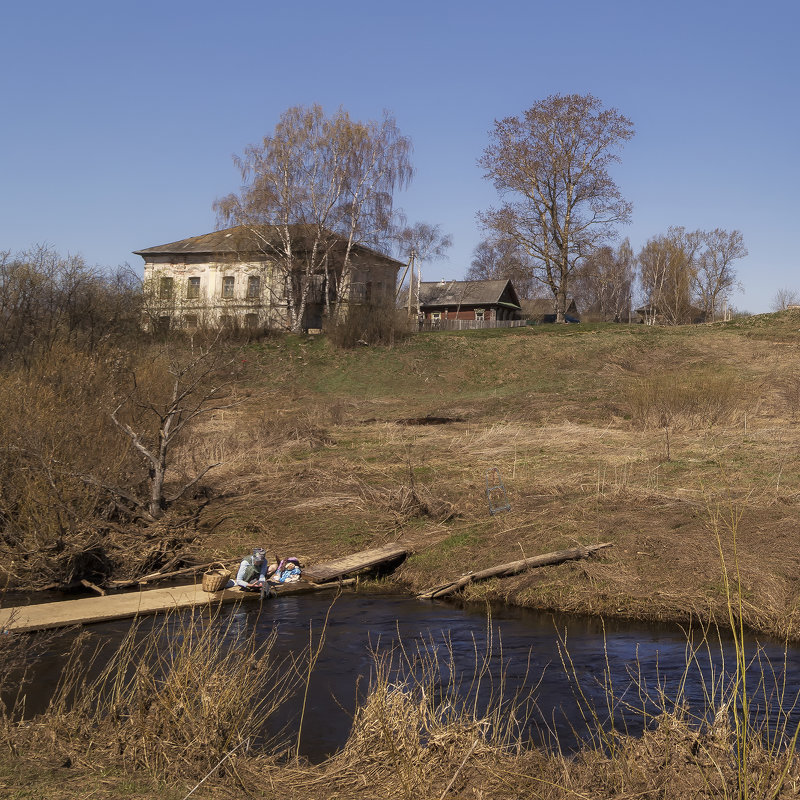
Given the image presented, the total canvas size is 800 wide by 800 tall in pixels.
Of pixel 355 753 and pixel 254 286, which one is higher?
pixel 254 286

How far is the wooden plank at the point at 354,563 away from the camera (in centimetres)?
1260

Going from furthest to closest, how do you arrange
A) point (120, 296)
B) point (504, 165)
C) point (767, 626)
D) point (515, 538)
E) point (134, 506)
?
point (504, 165) < point (120, 296) < point (134, 506) < point (515, 538) < point (767, 626)

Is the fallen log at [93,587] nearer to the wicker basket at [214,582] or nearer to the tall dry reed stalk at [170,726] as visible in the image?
the wicker basket at [214,582]

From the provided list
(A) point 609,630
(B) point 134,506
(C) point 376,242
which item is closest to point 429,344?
(C) point 376,242

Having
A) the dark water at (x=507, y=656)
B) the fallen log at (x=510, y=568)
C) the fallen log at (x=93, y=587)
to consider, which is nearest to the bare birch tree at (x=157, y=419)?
the fallen log at (x=93, y=587)

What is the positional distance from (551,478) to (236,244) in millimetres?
33524

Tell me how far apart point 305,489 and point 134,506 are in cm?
351

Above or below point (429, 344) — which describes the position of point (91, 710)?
below

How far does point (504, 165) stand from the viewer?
4997 centimetres

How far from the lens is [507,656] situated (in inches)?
372

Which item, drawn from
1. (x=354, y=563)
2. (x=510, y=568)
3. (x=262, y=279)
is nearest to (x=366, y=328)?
(x=262, y=279)

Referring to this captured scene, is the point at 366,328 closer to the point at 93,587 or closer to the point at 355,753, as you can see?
the point at 93,587

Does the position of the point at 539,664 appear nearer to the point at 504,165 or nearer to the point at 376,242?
the point at 376,242

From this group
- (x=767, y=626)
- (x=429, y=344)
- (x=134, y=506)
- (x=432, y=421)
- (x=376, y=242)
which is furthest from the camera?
(x=376, y=242)
